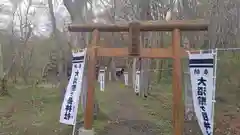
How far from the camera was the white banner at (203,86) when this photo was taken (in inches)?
217

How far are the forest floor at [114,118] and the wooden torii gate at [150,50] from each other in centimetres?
265

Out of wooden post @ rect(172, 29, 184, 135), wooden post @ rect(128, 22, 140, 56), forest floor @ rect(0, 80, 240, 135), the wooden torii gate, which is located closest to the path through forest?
forest floor @ rect(0, 80, 240, 135)

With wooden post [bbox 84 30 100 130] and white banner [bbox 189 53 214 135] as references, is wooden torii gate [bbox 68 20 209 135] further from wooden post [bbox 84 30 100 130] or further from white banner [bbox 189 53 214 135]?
white banner [bbox 189 53 214 135]

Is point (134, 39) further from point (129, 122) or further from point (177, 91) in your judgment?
point (129, 122)

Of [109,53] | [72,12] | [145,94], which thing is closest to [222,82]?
[145,94]

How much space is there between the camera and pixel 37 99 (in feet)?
47.7

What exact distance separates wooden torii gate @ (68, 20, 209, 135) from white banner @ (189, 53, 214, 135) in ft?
1.12

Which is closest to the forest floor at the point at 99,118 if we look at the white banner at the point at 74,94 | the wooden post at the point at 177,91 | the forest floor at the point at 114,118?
the forest floor at the point at 114,118

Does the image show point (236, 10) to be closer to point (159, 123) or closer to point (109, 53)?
point (159, 123)

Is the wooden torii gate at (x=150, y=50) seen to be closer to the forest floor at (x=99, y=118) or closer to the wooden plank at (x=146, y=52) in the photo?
the wooden plank at (x=146, y=52)

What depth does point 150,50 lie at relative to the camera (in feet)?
21.0

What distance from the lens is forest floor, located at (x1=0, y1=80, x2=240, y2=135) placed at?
8992 mm

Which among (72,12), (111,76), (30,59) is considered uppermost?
(72,12)

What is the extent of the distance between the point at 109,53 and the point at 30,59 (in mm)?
18561
